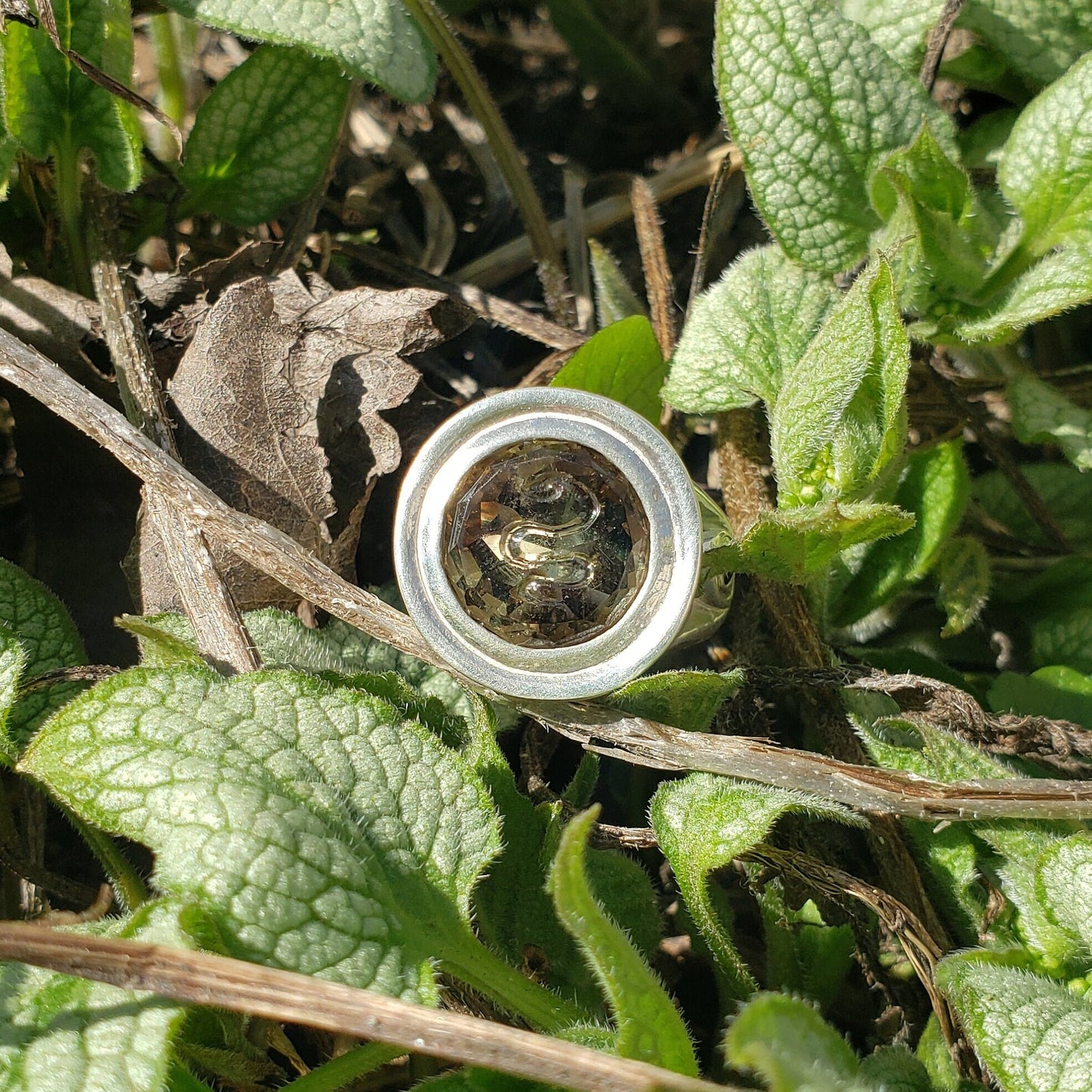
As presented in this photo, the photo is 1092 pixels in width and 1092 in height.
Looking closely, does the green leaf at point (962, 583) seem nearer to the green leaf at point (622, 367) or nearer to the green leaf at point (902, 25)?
the green leaf at point (622, 367)

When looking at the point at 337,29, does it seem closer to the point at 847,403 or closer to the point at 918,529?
the point at 847,403

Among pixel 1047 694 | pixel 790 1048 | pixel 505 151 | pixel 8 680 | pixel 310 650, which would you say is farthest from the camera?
pixel 505 151

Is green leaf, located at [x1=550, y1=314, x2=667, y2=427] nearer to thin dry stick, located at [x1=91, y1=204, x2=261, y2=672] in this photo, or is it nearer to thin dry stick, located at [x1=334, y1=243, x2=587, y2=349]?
thin dry stick, located at [x1=334, y1=243, x2=587, y2=349]

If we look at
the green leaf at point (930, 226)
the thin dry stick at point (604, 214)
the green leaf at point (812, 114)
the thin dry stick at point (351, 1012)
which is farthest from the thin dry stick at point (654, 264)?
the thin dry stick at point (351, 1012)

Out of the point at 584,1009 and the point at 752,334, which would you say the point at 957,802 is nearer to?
the point at 584,1009

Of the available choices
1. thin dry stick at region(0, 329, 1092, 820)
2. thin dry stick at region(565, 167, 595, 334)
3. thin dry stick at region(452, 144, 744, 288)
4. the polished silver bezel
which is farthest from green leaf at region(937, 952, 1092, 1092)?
thin dry stick at region(452, 144, 744, 288)

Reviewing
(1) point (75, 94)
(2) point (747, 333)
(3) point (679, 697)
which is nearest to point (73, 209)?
(1) point (75, 94)
